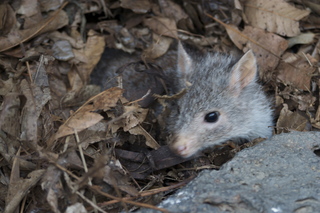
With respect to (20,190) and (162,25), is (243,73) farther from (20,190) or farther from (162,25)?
(20,190)

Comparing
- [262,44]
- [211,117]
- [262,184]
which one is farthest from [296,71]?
[262,184]

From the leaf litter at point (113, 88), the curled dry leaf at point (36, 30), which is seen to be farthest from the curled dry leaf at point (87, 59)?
the curled dry leaf at point (36, 30)

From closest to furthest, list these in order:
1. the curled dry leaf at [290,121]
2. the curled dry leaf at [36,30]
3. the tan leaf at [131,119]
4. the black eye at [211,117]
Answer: the tan leaf at [131,119] → the black eye at [211,117] → the curled dry leaf at [290,121] → the curled dry leaf at [36,30]

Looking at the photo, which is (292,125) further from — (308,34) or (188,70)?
(308,34)

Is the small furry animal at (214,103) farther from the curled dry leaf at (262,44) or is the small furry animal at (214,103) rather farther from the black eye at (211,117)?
the curled dry leaf at (262,44)

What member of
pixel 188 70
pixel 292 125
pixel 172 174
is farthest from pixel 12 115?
pixel 292 125
